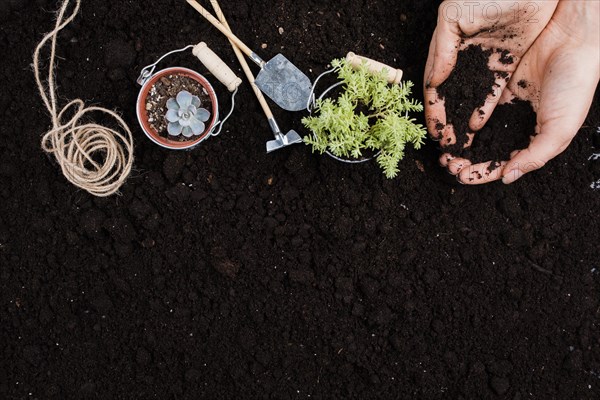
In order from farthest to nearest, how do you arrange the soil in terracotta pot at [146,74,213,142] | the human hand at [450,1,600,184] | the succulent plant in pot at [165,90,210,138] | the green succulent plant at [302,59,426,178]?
the soil in terracotta pot at [146,74,213,142]
the succulent plant in pot at [165,90,210,138]
the human hand at [450,1,600,184]
the green succulent plant at [302,59,426,178]

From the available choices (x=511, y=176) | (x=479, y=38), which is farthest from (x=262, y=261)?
(x=479, y=38)

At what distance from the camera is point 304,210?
3674 mm

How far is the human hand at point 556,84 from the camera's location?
3365 millimetres

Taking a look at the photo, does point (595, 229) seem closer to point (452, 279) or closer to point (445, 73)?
point (452, 279)

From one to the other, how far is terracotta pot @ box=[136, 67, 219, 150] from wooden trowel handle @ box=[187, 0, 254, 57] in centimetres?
28

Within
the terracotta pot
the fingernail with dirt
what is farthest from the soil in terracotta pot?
the fingernail with dirt

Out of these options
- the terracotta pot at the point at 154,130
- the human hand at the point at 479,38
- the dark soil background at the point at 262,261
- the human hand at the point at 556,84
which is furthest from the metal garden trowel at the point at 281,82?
the human hand at the point at 556,84

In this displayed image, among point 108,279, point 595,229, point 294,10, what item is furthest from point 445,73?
point 108,279

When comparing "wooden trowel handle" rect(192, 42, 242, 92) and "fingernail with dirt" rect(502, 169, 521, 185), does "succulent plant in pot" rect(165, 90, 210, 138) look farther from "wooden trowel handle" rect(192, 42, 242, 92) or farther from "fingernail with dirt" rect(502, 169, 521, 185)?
"fingernail with dirt" rect(502, 169, 521, 185)

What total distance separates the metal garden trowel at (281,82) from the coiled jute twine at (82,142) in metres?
0.80

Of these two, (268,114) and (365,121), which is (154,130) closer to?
(268,114)

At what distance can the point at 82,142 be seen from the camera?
3.48m

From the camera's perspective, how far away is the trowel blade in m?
3.56

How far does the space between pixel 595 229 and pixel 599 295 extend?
407 millimetres
